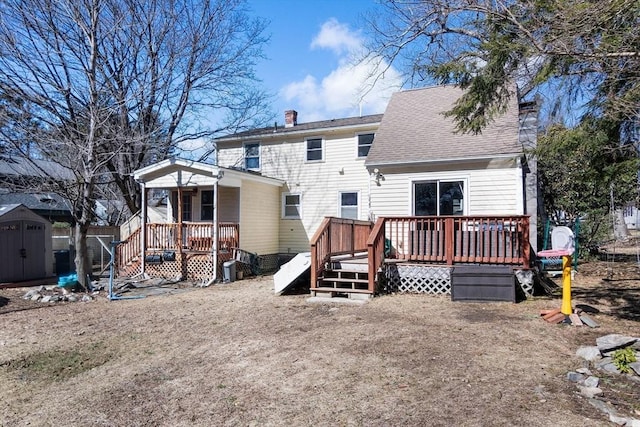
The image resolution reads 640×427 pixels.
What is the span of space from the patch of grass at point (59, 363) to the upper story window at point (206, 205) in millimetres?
10281

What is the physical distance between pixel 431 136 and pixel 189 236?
8360 millimetres

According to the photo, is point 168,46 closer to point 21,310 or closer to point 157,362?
point 21,310

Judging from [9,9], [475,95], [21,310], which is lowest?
[21,310]

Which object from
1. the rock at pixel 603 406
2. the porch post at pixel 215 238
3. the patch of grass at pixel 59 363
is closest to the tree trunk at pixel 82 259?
the porch post at pixel 215 238

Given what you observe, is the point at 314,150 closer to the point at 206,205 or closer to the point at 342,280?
the point at 206,205

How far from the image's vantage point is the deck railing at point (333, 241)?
9.41 m

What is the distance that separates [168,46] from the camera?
1597 cm

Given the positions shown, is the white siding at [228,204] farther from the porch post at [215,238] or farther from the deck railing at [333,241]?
the deck railing at [333,241]

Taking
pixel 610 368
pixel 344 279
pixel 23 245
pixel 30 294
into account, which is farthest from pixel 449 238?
pixel 23 245

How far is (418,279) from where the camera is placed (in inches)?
376

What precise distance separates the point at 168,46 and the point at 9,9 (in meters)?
4.85

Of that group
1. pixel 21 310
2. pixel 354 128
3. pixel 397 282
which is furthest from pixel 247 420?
pixel 354 128

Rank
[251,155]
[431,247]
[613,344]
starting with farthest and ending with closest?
[251,155]
[431,247]
[613,344]

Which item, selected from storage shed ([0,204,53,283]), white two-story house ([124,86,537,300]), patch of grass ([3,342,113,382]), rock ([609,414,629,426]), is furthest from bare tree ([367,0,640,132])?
storage shed ([0,204,53,283])
